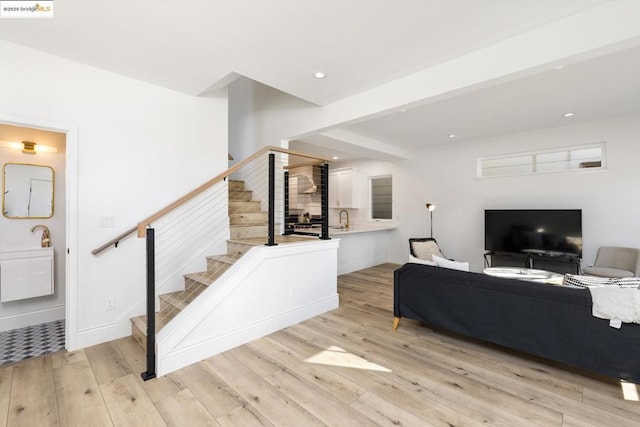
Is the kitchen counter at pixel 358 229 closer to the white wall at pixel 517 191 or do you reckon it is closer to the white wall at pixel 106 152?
the white wall at pixel 517 191

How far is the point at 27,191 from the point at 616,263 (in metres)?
8.12

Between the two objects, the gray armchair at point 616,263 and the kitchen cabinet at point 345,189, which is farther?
the kitchen cabinet at point 345,189

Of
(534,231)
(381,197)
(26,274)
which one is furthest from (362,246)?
(26,274)

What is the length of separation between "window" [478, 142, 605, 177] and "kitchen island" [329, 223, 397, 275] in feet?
8.08

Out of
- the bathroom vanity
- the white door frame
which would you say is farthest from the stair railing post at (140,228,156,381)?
the bathroom vanity

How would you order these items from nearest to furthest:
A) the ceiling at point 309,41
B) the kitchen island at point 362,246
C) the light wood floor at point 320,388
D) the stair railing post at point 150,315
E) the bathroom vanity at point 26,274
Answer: the light wood floor at point 320,388 → the ceiling at point 309,41 → the stair railing post at point 150,315 → the bathroom vanity at point 26,274 → the kitchen island at point 362,246

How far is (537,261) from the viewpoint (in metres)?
5.06

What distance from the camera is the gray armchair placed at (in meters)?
3.94

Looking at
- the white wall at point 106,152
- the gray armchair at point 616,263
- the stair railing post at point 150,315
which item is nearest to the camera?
Result: the stair railing post at point 150,315

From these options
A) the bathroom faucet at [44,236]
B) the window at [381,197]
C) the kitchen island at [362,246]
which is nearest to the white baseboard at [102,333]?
the bathroom faucet at [44,236]

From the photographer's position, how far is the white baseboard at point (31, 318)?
3.23 meters

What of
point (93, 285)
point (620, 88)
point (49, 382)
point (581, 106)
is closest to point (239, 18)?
point (93, 285)

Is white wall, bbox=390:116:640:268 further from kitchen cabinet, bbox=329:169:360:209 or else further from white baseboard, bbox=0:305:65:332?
white baseboard, bbox=0:305:65:332

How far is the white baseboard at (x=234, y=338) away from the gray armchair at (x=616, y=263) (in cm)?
396
